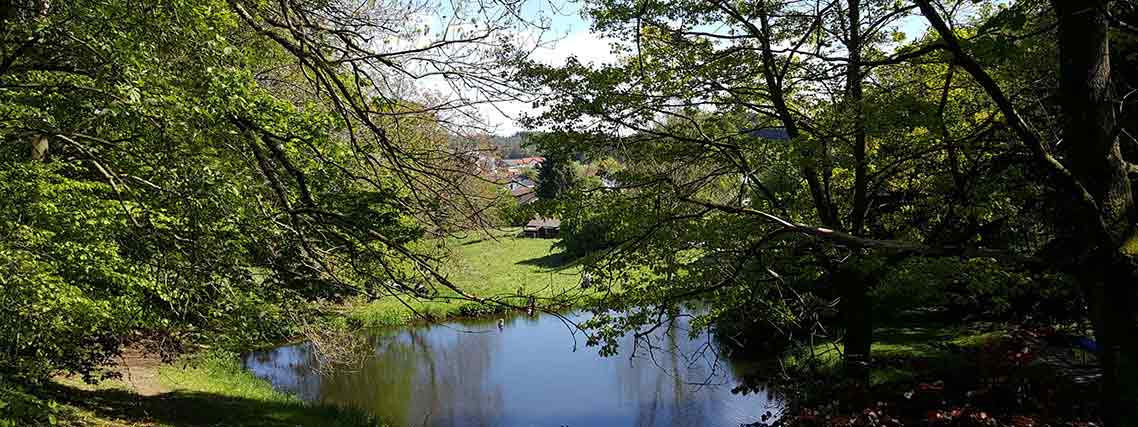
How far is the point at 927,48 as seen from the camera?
13.9 feet

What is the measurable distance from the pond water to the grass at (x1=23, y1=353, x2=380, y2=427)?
88 centimetres

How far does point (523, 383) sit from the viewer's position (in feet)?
50.2

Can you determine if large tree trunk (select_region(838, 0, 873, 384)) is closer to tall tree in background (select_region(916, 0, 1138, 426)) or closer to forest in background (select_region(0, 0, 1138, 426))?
forest in background (select_region(0, 0, 1138, 426))

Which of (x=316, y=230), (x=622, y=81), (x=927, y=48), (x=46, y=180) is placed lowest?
(x=316, y=230)

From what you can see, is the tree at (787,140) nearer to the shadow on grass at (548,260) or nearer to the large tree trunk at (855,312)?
the large tree trunk at (855,312)

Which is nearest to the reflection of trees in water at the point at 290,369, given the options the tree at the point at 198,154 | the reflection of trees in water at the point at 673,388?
the reflection of trees in water at the point at 673,388

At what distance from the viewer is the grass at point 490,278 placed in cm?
895

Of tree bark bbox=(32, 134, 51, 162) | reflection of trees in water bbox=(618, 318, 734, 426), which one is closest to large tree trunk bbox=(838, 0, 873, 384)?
reflection of trees in water bbox=(618, 318, 734, 426)

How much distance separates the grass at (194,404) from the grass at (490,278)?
7.09ft

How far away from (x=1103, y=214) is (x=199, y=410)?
11.2 meters

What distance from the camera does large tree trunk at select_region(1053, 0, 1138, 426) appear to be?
3.52m

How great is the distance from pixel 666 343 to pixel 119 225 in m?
12.4

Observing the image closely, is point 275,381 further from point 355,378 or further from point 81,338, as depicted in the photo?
point 81,338

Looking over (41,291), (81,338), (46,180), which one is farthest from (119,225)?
(81,338)
